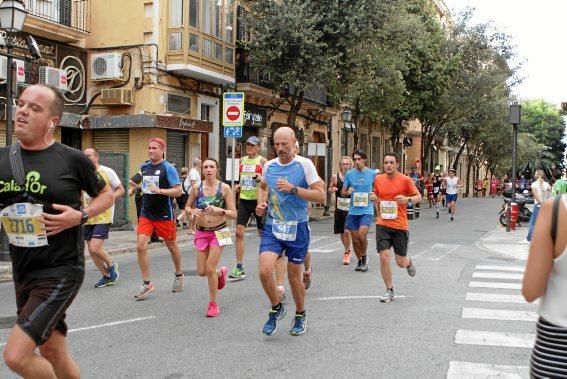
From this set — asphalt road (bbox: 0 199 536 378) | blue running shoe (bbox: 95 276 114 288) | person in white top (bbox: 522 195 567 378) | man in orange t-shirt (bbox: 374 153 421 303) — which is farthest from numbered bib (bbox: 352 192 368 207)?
person in white top (bbox: 522 195 567 378)

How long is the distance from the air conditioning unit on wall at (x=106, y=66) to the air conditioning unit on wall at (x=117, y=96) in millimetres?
435

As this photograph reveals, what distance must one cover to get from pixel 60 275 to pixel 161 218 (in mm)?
4670

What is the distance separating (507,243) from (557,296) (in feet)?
45.0

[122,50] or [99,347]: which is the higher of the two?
[122,50]

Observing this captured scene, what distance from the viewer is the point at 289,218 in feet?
19.7

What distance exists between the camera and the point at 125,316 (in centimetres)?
693

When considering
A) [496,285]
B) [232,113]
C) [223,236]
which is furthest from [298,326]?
[232,113]

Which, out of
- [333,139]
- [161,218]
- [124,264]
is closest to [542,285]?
[161,218]

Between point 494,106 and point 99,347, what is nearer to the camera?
point 99,347

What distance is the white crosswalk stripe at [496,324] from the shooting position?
503 cm

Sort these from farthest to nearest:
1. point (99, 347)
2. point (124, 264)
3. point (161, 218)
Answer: point (124, 264) → point (161, 218) → point (99, 347)

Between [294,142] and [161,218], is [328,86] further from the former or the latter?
[294,142]

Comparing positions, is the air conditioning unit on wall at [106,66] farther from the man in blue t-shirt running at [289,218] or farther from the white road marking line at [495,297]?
the man in blue t-shirt running at [289,218]

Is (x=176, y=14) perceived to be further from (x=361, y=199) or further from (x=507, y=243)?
(x=361, y=199)
